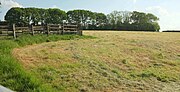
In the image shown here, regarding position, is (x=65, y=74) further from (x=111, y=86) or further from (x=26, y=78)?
(x=26, y=78)

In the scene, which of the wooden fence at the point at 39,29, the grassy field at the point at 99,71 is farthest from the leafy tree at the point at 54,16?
the grassy field at the point at 99,71

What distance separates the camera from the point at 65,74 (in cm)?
1130

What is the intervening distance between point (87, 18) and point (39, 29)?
7486 cm

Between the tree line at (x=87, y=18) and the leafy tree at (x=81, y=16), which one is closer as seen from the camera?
the tree line at (x=87, y=18)

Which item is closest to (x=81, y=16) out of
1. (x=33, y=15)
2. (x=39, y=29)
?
(x=33, y=15)

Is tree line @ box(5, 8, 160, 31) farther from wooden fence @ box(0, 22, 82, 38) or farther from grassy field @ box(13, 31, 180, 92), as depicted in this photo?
grassy field @ box(13, 31, 180, 92)

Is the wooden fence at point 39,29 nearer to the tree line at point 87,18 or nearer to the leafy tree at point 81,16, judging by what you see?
the tree line at point 87,18

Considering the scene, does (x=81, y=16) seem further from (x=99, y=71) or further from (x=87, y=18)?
(x=99, y=71)

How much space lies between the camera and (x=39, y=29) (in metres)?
23.6

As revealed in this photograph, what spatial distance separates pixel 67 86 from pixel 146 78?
3898mm

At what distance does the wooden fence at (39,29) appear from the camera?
1959 centimetres

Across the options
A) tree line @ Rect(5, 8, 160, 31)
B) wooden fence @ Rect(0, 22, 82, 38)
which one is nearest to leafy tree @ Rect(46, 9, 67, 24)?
tree line @ Rect(5, 8, 160, 31)

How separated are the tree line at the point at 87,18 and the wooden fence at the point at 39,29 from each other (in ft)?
149

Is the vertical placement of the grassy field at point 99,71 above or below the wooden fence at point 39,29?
below
